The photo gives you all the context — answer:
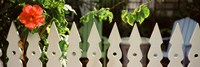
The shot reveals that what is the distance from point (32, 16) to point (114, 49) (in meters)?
0.50

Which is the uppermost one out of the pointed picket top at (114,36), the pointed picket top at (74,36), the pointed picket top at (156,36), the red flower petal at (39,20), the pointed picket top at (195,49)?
the red flower petal at (39,20)

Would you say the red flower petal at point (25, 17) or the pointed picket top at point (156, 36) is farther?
the pointed picket top at point (156, 36)

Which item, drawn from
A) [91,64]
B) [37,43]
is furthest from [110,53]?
[37,43]

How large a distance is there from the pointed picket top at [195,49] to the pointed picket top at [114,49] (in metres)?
0.42

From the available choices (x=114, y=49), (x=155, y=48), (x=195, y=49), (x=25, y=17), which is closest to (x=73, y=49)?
(x=114, y=49)

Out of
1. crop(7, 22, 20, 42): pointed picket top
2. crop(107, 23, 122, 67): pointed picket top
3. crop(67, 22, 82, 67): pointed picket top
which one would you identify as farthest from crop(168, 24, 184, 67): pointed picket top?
crop(7, 22, 20, 42): pointed picket top

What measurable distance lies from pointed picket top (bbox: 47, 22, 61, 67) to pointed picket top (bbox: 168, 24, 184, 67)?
0.66 metres

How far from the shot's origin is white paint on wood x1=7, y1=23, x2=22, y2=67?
5.97 ft

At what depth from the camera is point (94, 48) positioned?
182cm

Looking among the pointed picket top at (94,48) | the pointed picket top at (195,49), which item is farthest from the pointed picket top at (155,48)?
the pointed picket top at (94,48)

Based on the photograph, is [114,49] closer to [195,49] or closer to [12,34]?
[195,49]

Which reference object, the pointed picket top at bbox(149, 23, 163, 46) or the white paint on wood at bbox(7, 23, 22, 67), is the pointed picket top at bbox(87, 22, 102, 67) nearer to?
the pointed picket top at bbox(149, 23, 163, 46)

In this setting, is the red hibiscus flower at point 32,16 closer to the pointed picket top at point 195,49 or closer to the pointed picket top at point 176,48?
the pointed picket top at point 176,48

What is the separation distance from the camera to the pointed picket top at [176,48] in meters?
1.78
